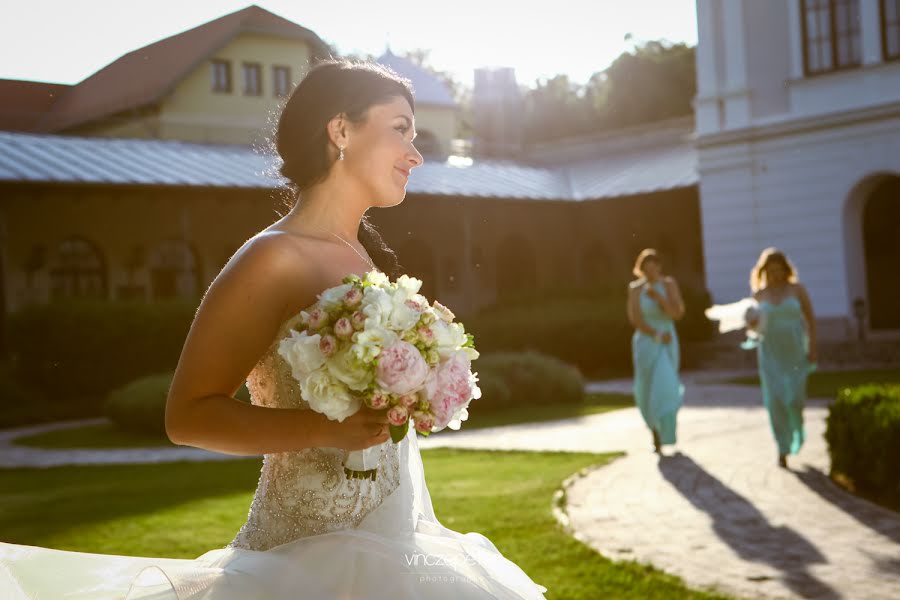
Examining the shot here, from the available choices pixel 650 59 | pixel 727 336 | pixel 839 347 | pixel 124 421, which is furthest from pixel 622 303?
pixel 650 59

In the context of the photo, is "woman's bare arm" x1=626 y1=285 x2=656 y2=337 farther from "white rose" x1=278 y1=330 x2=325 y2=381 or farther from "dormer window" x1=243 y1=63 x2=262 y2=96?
"dormer window" x1=243 y1=63 x2=262 y2=96

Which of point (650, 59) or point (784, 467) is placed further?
point (650, 59)

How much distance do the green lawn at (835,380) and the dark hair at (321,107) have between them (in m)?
15.7

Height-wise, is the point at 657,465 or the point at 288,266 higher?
the point at 288,266

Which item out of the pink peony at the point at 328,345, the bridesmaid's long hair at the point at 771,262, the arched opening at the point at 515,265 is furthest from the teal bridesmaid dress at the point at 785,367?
the arched opening at the point at 515,265

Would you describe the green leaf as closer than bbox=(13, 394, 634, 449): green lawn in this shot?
Yes

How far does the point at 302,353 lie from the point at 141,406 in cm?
1528

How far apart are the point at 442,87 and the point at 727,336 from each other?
85.0 feet

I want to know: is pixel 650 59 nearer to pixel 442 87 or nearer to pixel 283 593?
pixel 442 87

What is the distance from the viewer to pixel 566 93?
59.2 metres

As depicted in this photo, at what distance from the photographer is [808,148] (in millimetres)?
26391

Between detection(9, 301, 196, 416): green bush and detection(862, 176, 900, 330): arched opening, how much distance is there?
55.7 ft

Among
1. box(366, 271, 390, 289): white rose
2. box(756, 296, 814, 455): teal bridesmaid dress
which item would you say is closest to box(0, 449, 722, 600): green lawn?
box(756, 296, 814, 455): teal bridesmaid dress

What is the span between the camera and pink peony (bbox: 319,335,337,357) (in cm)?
221
